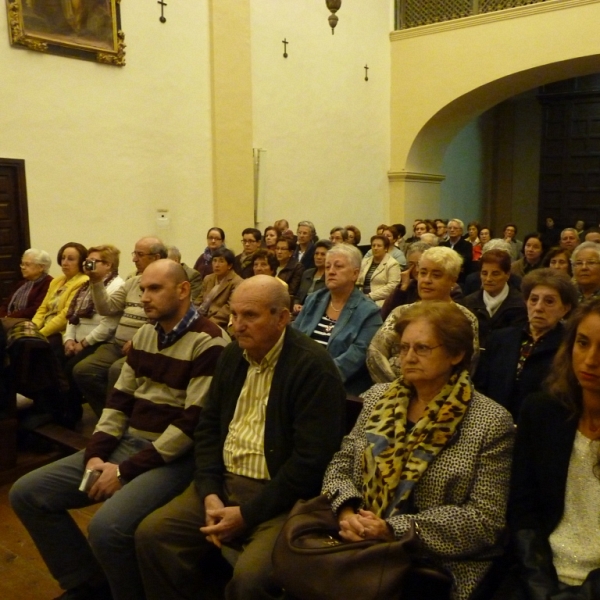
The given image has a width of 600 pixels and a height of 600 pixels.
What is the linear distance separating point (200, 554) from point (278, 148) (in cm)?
767

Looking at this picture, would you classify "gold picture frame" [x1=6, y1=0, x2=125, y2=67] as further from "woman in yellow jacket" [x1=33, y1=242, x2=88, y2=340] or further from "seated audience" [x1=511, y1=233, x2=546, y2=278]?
"seated audience" [x1=511, y1=233, x2=546, y2=278]

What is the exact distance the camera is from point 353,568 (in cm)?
167

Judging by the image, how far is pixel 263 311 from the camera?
2221 millimetres

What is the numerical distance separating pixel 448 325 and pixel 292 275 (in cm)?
447

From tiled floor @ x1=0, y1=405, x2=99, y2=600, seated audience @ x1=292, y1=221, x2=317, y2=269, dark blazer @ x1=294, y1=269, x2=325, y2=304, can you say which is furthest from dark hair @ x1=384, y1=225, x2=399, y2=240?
tiled floor @ x1=0, y1=405, x2=99, y2=600

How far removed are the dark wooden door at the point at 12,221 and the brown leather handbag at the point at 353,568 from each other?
216 inches

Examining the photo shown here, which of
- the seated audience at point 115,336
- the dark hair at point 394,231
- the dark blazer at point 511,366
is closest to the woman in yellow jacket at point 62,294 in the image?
the seated audience at point 115,336

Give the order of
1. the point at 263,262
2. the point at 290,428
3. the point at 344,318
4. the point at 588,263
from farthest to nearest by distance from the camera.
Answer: the point at 263,262, the point at 588,263, the point at 344,318, the point at 290,428

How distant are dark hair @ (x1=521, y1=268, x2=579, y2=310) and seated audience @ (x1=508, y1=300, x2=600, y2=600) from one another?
3.48 ft

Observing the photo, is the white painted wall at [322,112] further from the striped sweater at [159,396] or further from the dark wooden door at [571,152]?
the striped sweater at [159,396]

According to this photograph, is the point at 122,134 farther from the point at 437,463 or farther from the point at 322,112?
the point at 437,463

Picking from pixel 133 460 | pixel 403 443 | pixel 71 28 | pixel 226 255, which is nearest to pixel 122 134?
pixel 71 28

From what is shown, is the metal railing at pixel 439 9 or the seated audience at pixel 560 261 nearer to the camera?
the seated audience at pixel 560 261

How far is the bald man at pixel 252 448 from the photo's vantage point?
208 centimetres
